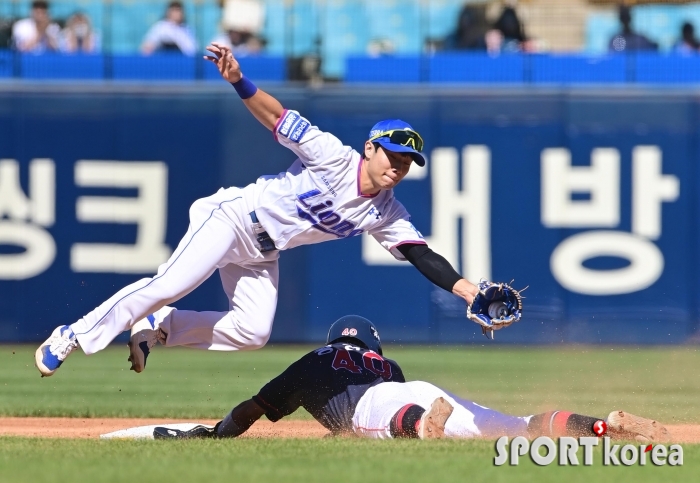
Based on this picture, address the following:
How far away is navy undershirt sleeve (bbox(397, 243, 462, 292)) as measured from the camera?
5.79 m

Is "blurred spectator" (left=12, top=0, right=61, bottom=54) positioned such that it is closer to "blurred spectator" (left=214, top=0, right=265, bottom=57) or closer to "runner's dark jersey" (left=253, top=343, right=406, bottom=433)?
"blurred spectator" (left=214, top=0, right=265, bottom=57)

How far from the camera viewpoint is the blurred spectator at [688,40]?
12.7 meters

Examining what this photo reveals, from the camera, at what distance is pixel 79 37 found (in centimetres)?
1242

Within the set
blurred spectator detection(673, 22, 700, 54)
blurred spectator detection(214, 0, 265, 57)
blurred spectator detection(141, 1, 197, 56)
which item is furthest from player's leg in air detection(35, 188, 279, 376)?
blurred spectator detection(673, 22, 700, 54)

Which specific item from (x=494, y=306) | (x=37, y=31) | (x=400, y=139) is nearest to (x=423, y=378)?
(x=494, y=306)

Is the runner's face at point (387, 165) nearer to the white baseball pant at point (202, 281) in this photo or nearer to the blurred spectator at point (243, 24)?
the white baseball pant at point (202, 281)

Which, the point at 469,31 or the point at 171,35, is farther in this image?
the point at 469,31

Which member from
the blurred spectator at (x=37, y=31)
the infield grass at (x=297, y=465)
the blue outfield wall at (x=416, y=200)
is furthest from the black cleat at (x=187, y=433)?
the blurred spectator at (x=37, y=31)

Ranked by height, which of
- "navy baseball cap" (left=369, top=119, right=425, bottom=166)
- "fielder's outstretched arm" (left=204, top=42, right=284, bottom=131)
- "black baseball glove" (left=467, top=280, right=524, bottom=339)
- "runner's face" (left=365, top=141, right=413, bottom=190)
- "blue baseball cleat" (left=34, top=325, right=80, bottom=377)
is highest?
"fielder's outstretched arm" (left=204, top=42, right=284, bottom=131)

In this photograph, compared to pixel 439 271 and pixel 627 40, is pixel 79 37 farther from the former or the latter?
pixel 439 271

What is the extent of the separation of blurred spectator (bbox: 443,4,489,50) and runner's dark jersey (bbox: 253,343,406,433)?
7.79 meters

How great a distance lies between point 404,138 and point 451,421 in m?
1.47

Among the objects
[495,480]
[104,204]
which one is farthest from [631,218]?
[495,480]

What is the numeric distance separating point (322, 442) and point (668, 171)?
23.9ft
